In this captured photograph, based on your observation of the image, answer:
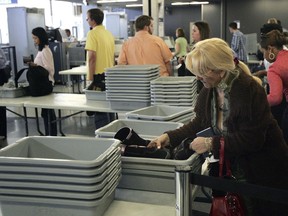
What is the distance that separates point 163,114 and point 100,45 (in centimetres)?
174

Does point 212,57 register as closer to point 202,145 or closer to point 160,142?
point 202,145

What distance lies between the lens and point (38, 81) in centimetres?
397

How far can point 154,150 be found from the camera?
1580 mm

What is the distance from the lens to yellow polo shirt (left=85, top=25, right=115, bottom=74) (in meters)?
3.92

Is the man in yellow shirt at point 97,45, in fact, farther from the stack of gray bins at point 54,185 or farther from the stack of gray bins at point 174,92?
the stack of gray bins at point 54,185

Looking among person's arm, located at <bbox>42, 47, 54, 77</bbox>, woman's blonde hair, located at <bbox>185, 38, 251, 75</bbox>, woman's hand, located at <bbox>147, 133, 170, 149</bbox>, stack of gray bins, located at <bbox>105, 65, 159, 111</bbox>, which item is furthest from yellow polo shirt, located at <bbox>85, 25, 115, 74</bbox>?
woman's blonde hair, located at <bbox>185, 38, 251, 75</bbox>

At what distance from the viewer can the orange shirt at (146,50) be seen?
12.1 ft

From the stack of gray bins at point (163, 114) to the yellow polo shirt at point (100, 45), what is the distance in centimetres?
Answer: 170

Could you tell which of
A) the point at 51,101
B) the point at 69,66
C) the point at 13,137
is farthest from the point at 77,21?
the point at 51,101

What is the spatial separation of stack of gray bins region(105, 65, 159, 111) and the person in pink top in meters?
0.90

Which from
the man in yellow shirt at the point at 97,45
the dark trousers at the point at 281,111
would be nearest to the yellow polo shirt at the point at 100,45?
the man in yellow shirt at the point at 97,45

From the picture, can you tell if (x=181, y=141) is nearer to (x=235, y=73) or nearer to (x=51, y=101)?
(x=235, y=73)

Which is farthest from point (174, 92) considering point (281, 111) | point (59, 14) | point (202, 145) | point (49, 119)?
point (59, 14)

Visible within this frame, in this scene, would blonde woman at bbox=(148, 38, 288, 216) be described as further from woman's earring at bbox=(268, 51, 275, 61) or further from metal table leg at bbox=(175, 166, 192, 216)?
woman's earring at bbox=(268, 51, 275, 61)
